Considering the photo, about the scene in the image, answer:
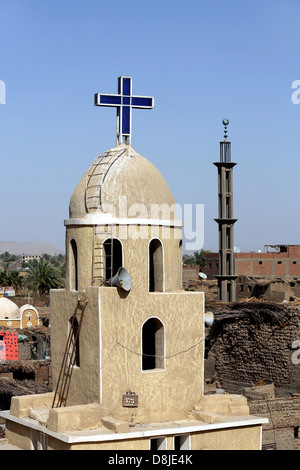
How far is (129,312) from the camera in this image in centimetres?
1227

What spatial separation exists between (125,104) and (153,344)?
4.22 metres

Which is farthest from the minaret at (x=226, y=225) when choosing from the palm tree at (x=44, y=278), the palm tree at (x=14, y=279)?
the palm tree at (x=14, y=279)

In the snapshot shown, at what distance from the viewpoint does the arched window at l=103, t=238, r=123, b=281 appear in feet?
41.2

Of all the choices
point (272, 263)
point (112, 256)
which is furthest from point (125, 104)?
point (272, 263)

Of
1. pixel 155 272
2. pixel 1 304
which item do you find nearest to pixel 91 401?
pixel 155 272

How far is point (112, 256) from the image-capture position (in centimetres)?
1256

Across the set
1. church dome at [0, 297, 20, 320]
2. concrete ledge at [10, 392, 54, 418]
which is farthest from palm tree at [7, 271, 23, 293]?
concrete ledge at [10, 392, 54, 418]

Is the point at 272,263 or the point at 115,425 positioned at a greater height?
the point at 272,263

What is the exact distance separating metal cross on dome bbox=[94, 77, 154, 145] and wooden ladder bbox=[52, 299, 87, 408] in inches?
120

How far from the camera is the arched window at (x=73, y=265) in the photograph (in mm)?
13070

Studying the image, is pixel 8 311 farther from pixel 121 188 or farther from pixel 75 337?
pixel 121 188

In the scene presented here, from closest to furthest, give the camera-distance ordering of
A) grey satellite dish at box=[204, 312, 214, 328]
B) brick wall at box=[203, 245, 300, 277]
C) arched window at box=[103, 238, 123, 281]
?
1. arched window at box=[103, 238, 123, 281]
2. grey satellite dish at box=[204, 312, 214, 328]
3. brick wall at box=[203, 245, 300, 277]

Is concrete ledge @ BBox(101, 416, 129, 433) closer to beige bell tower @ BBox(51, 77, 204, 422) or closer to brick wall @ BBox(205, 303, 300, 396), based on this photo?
beige bell tower @ BBox(51, 77, 204, 422)
